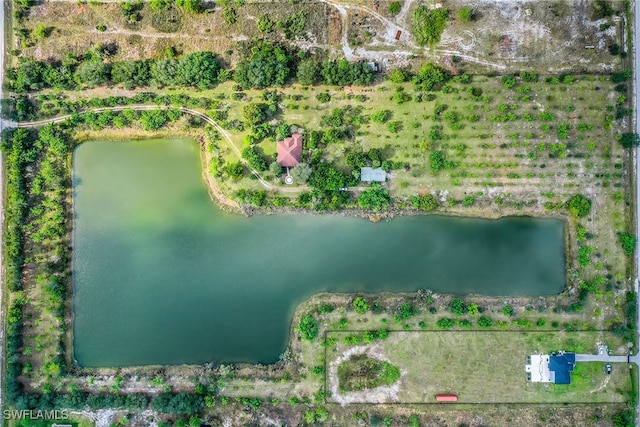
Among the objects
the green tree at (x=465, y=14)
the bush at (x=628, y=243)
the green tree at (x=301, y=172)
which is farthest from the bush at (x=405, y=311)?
the green tree at (x=465, y=14)

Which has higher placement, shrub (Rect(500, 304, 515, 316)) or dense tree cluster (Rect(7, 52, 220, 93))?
dense tree cluster (Rect(7, 52, 220, 93))

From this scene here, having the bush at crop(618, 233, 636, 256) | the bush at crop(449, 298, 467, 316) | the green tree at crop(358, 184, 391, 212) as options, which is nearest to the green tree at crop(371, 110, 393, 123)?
the green tree at crop(358, 184, 391, 212)

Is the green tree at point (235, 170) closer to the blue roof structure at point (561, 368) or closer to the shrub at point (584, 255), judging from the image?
the shrub at point (584, 255)

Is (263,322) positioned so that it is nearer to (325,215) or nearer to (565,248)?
(325,215)

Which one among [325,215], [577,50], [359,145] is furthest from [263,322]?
[577,50]

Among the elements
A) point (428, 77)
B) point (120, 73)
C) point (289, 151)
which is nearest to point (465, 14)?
point (428, 77)

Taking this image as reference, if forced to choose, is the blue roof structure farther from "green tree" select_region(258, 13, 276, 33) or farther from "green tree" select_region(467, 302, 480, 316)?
"green tree" select_region(258, 13, 276, 33)
